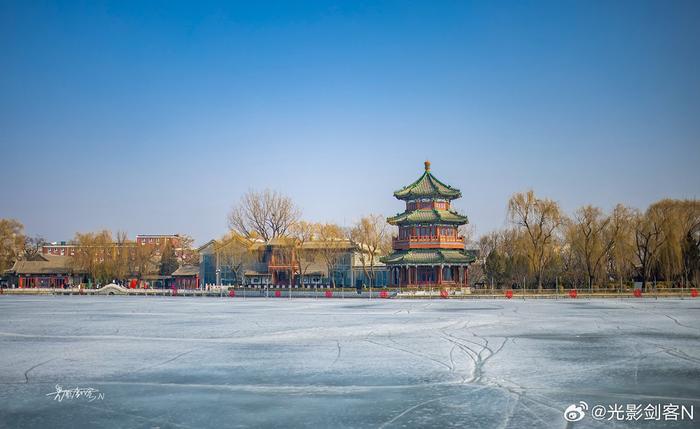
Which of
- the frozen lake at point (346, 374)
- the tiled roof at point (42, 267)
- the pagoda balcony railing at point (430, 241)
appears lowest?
the frozen lake at point (346, 374)

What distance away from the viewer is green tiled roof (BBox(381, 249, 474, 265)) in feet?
234

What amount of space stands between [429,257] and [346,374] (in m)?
56.2

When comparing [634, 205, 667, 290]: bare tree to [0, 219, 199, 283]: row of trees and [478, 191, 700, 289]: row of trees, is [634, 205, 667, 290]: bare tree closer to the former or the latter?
[478, 191, 700, 289]: row of trees

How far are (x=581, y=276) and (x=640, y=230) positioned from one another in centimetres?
1091

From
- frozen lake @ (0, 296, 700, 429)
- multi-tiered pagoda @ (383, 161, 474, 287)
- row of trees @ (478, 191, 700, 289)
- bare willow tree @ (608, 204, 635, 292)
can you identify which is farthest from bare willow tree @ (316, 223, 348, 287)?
frozen lake @ (0, 296, 700, 429)

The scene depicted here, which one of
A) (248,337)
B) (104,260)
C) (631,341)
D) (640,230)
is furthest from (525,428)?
(104,260)

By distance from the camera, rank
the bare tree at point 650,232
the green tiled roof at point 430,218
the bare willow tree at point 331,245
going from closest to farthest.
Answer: the bare tree at point 650,232 < the green tiled roof at point 430,218 < the bare willow tree at point 331,245

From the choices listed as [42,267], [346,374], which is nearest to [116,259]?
[42,267]

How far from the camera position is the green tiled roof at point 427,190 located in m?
75.4

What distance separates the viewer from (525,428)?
1098cm

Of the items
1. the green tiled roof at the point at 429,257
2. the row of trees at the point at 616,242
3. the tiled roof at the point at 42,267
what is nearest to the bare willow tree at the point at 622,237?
the row of trees at the point at 616,242

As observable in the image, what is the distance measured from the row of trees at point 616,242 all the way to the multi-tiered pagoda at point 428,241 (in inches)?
281

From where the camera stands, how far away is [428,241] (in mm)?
73125

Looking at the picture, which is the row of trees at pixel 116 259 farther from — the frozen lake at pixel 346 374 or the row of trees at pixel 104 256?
the frozen lake at pixel 346 374
